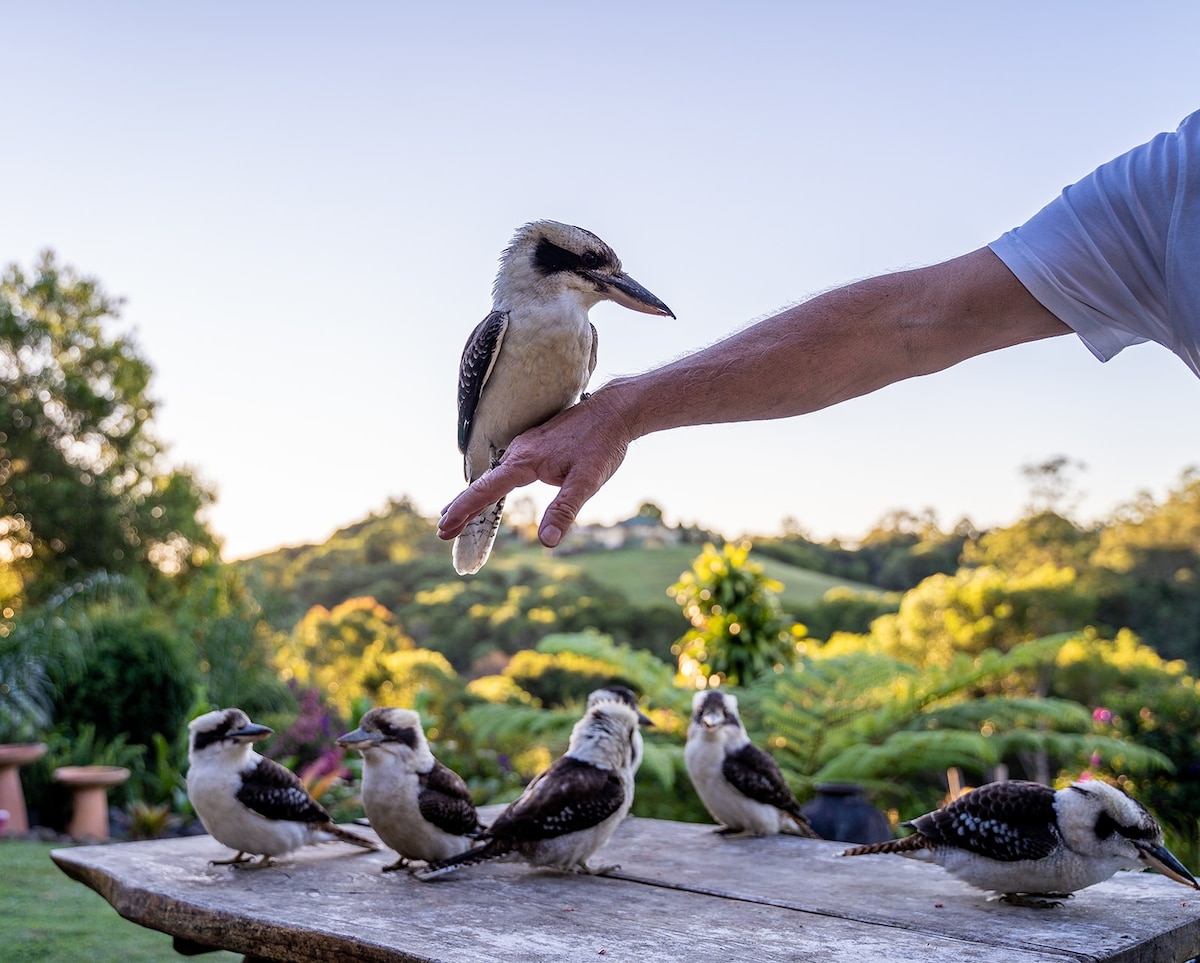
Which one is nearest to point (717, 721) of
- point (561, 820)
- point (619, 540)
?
point (561, 820)

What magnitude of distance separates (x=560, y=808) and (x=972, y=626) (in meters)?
16.1

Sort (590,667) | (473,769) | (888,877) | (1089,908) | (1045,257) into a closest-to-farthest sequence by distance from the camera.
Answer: (1045,257)
(1089,908)
(888,877)
(473,769)
(590,667)

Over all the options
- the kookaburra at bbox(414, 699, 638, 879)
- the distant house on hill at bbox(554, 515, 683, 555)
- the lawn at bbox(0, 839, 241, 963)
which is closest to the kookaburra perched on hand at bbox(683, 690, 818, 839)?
the kookaburra at bbox(414, 699, 638, 879)

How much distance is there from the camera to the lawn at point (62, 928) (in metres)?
5.33

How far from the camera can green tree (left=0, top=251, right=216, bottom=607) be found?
20.6m

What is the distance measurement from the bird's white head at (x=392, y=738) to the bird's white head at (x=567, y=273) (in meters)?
1.41

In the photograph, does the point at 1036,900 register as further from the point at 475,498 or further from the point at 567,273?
the point at 567,273

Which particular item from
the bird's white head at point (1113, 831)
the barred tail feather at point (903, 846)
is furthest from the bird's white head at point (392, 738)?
the bird's white head at point (1113, 831)

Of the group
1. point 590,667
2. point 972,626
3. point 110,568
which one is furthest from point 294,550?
point 972,626

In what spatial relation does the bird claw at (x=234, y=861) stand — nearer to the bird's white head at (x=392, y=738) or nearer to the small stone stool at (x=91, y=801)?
the bird's white head at (x=392, y=738)

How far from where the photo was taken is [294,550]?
2753 centimetres

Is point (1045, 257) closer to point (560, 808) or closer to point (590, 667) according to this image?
point (560, 808)

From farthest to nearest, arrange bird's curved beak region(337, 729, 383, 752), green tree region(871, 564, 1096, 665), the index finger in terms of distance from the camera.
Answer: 1. green tree region(871, 564, 1096, 665)
2. bird's curved beak region(337, 729, 383, 752)
3. the index finger

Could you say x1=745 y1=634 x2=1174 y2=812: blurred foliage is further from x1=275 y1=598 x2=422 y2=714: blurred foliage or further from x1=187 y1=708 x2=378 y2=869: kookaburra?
x1=275 y1=598 x2=422 y2=714: blurred foliage
